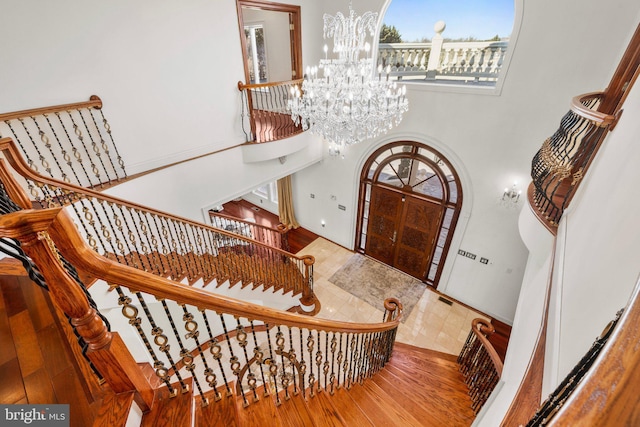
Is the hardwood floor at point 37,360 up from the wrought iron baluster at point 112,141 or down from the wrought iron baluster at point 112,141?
down

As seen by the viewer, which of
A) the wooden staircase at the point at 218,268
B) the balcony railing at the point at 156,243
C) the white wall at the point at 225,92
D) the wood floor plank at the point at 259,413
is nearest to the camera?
the wood floor plank at the point at 259,413

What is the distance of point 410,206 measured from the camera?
619 centimetres

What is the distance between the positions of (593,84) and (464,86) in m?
1.60

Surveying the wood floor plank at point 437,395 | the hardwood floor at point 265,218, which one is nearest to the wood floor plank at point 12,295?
the wood floor plank at point 437,395

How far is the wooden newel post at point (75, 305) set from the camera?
78 centimetres

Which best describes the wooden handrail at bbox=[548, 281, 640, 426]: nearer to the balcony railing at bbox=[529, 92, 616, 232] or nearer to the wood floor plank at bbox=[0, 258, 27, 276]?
the balcony railing at bbox=[529, 92, 616, 232]

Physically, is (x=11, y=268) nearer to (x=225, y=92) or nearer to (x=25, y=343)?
(x=25, y=343)

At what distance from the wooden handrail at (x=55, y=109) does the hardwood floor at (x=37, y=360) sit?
2.07 meters

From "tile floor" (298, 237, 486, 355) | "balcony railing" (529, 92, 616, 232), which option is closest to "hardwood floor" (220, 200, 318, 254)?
"tile floor" (298, 237, 486, 355)

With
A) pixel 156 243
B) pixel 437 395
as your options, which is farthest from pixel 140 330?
pixel 437 395

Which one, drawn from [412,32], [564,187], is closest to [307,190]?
[412,32]

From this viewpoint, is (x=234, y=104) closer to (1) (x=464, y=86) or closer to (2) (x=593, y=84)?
(1) (x=464, y=86)

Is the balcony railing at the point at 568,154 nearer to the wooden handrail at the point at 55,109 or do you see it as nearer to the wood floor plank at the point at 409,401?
the wood floor plank at the point at 409,401

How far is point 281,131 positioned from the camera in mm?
5848
